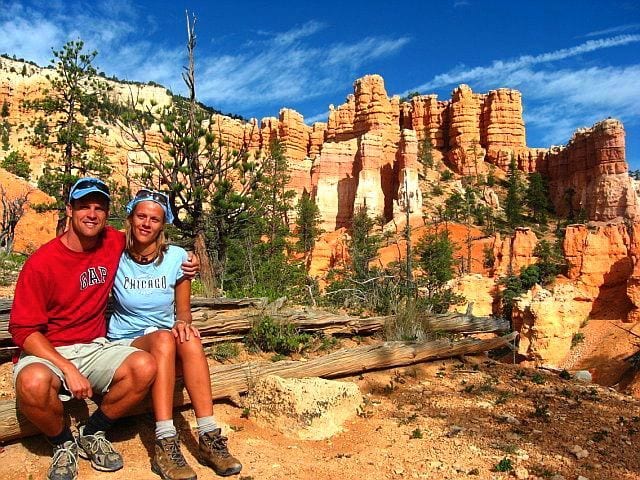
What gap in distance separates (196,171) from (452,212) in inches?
1400

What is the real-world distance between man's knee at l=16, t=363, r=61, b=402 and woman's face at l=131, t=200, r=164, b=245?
0.91m

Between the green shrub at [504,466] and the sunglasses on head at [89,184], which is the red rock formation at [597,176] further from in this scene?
the sunglasses on head at [89,184]

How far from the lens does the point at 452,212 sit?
135 feet

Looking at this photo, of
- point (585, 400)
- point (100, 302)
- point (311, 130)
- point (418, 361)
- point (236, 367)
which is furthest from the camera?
point (311, 130)

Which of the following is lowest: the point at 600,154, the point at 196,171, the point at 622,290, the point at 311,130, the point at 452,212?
the point at 622,290

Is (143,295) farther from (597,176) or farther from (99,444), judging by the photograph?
(597,176)

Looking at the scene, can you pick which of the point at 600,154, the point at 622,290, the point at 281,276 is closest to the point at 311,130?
the point at 600,154

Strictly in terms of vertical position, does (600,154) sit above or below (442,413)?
above

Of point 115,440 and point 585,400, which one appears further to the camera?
point 585,400

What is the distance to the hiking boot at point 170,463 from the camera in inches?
101

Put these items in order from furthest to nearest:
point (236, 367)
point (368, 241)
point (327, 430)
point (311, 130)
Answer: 1. point (311, 130)
2. point (368, 241)
3. point (236, 367)
4. point (327, 430)

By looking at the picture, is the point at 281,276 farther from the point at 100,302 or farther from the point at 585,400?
the point at 100,302

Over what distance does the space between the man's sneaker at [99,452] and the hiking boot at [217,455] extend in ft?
1.51

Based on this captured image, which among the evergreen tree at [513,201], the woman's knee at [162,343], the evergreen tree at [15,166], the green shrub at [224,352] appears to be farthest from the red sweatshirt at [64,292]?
the evergreen tree at [513,201]
